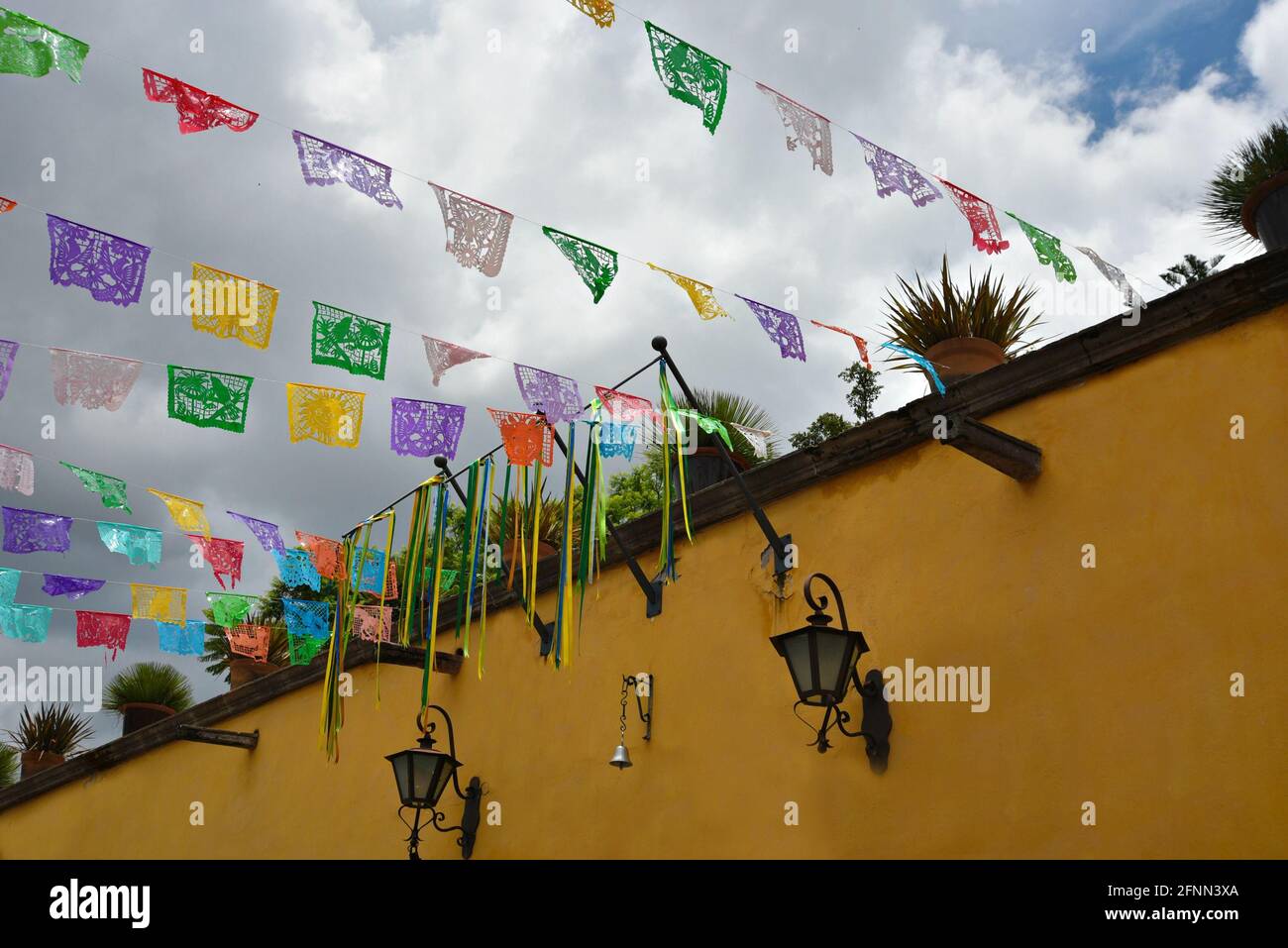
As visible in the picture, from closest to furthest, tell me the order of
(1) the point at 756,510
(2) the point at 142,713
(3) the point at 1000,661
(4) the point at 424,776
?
(3) the point at 1000,661 → (1) the point at 756,510 → (4) the point at 424,776 → (2) the point at 142,713

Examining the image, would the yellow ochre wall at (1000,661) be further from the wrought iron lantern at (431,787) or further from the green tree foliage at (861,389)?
the green tree foliage at (861,389)

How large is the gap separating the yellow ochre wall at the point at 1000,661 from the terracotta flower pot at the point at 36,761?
7085 mm

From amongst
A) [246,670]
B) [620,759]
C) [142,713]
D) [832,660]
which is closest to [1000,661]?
[832,660]

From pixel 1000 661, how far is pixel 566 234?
300 centimetres

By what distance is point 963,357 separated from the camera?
5.81m

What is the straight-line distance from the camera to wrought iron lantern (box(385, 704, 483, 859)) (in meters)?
6.20

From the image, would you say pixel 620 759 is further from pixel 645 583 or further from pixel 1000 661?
pixel 1000 661

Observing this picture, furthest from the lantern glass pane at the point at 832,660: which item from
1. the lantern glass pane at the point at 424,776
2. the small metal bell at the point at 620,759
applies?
the lantern glass pane at the point at 424,776
